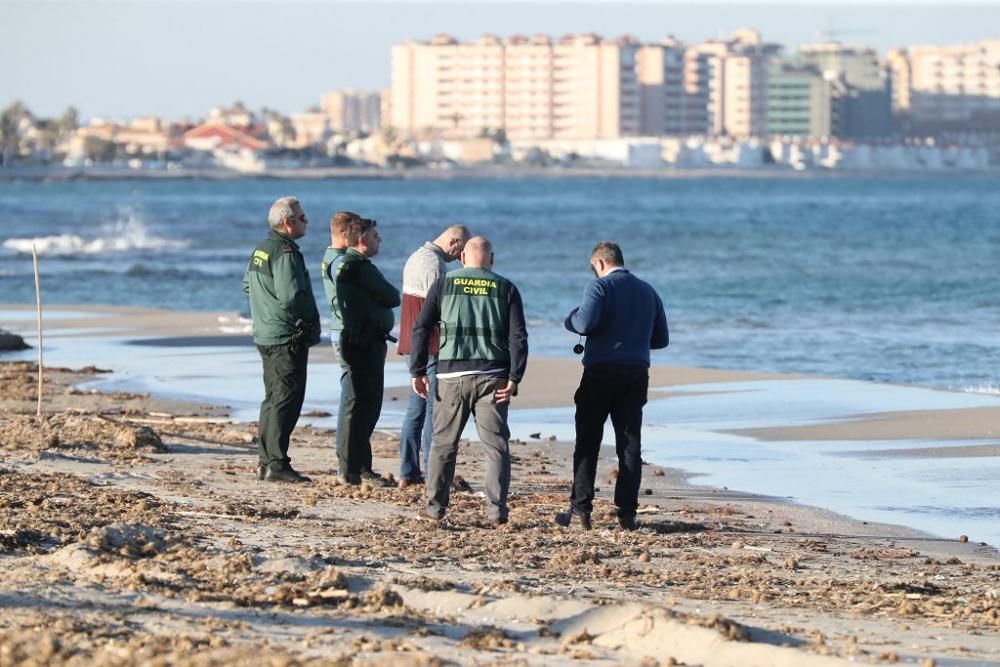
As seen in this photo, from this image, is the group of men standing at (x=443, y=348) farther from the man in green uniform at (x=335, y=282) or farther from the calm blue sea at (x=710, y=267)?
the calm blue sea at (x=710, y=267)

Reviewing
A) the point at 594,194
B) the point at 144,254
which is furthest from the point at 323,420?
the point at 594,194

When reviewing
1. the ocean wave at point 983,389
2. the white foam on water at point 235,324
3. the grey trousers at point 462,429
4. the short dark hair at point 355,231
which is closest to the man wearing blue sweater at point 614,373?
the grey trousers at point 462,429

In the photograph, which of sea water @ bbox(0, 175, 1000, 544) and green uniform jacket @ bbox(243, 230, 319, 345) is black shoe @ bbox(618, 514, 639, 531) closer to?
sea water @ bbox(0, 175, 1000, 544)

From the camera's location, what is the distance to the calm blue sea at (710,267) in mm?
22609

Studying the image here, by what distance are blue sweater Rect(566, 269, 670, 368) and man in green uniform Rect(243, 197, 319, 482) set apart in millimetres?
1755

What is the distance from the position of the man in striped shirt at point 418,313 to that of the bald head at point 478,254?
36.0 inches

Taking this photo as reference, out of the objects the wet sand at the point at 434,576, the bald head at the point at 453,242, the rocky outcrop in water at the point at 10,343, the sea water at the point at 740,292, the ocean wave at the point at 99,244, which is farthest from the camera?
the ocean wave at the point at 99,244

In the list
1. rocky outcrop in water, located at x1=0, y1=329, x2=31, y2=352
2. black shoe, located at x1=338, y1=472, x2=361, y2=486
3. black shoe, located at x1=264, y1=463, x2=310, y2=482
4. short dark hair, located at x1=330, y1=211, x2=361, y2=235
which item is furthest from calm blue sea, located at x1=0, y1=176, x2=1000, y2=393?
black shoe, located at x1=264, y1=463, x2=310, y2=482

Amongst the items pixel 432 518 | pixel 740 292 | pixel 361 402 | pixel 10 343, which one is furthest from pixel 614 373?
pixel 740 292

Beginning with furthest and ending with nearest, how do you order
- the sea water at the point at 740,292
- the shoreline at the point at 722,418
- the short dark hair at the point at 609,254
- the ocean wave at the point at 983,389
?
the ocean wave at the point at 983,389
the shoreline at the point at 722,418
the sea water at the point at 740,292
the short dark hair at the point at 609,254

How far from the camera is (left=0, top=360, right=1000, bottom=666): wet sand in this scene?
6164 mm

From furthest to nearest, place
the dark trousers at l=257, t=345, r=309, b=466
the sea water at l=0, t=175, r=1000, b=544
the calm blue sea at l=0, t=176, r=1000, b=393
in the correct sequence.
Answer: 1. the calm blue sea at l=0, t=176, r=1000, b=393
2. the sea water at l=0, t=175, r=1000, b=544
3. the dark trousers at l=257, t=345, r=309, b=466

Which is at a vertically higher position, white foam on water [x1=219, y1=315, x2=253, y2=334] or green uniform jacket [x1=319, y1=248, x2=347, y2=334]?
green uniform jacket [x1=319, y1=248, x2=347, y2=334]

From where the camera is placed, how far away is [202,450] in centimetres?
1159
